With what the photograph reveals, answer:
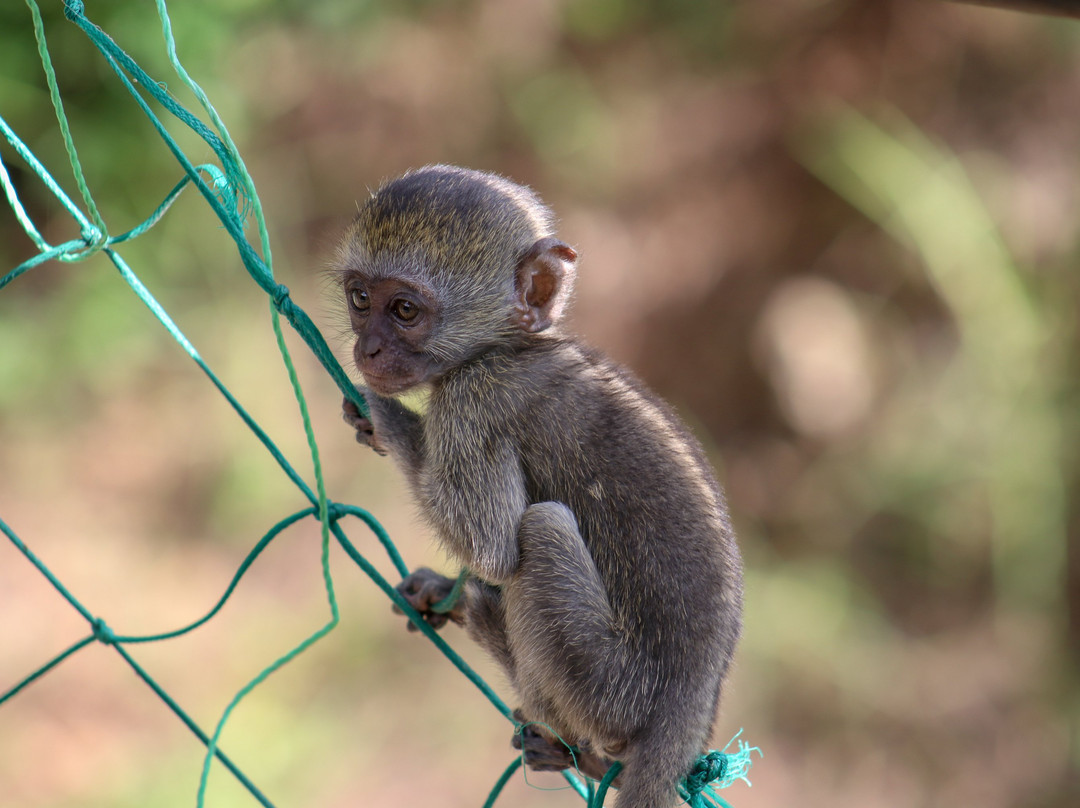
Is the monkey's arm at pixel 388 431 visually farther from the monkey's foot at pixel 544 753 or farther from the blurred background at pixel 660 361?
the blurred background at pixel 660 361

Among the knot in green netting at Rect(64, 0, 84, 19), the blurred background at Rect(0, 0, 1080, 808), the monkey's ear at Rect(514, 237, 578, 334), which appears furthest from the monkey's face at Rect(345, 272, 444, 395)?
the blurred background at Rect(0, 0, 1080, 808)

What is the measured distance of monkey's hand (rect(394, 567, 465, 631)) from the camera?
2824mm

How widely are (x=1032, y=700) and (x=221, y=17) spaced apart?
744cm

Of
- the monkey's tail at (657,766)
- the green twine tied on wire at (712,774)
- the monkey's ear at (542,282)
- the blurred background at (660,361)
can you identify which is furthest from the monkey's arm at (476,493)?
the blurred background at (660,361)

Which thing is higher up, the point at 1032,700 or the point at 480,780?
the point at 1032,700

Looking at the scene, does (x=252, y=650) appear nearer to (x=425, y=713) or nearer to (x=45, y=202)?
(x=425, y=713)

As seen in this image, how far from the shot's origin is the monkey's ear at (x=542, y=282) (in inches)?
114

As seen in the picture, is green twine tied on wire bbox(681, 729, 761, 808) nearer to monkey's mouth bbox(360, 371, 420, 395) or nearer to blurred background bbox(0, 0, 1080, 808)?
monkey's mouth bbox(360, 371, 420, 395)

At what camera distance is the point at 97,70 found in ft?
22.6

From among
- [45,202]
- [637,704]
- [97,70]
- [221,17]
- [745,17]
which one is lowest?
[637,704]

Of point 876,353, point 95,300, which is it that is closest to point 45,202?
point 95,300

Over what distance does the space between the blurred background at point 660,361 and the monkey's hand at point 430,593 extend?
136 inches

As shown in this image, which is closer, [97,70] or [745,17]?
[97,70]

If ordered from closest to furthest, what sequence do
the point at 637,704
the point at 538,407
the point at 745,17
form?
the point at 637,704 < the point at 538,407 < the point at 745,17
